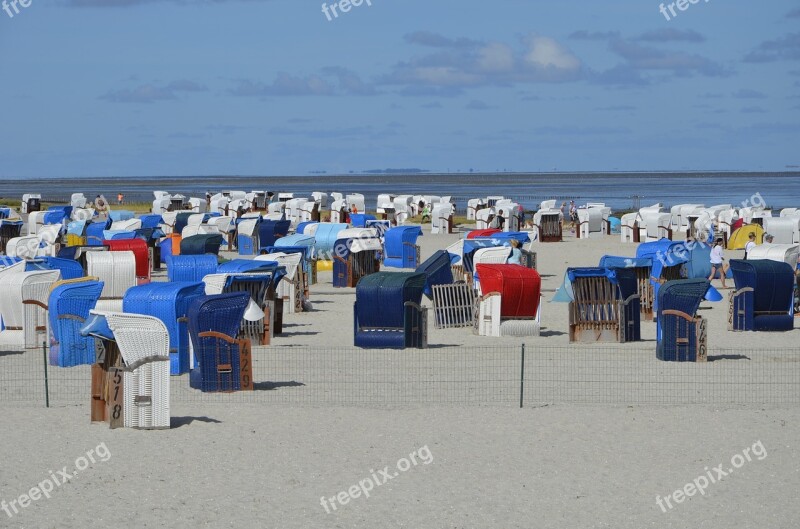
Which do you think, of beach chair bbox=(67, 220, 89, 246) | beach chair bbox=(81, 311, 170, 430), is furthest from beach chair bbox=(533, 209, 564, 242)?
beach chair bbox=(81, 311, 170, 430)

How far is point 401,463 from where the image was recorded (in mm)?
11727

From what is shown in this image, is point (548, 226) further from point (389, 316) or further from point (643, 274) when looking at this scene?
point (389, 316)

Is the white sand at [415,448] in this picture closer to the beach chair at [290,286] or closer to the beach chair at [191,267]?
the beach chair at [191,267]

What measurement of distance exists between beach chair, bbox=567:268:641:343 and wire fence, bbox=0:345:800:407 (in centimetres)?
89

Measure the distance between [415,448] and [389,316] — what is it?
6.95 m

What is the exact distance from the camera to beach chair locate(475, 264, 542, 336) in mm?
20969

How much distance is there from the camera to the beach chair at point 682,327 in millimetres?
17750

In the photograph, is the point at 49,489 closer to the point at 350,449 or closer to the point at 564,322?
the point at 350,449

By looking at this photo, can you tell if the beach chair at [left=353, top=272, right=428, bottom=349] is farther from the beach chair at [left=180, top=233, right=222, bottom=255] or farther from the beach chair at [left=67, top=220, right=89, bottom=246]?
the beach chair at [left=67, top=220, right=89, bottom=246]

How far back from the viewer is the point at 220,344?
15117mm

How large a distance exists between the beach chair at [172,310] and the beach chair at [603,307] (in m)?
6.96

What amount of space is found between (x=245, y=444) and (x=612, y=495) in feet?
13.1

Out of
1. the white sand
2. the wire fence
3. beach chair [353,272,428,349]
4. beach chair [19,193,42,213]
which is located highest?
beach chair [19,193,42,213]

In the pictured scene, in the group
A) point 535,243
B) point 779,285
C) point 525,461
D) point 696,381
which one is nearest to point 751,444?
point 525,461
